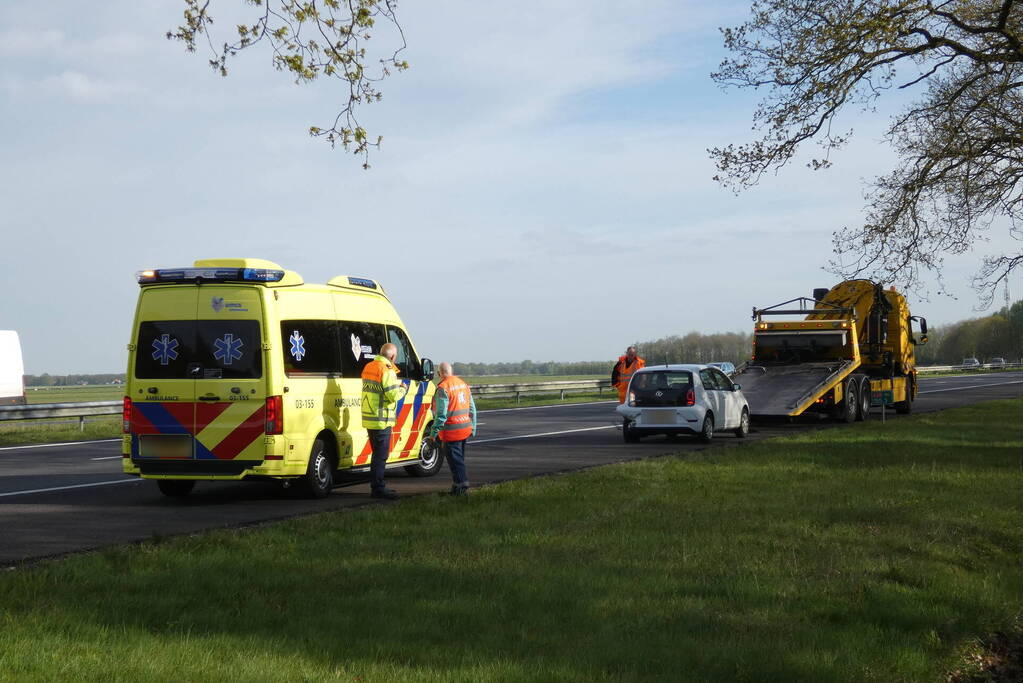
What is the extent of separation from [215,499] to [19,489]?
2.82m

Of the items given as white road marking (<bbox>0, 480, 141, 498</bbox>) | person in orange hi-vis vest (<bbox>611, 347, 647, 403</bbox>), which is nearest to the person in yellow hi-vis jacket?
white road marking (<bbox>0, 480, 141, 498</bbox>)

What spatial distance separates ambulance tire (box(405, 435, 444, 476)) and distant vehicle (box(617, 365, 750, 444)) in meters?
6.42

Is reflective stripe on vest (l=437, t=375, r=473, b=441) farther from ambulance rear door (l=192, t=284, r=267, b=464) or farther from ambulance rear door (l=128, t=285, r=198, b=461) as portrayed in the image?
ambulance rear door (l=128, t=285, r=198, b=461)

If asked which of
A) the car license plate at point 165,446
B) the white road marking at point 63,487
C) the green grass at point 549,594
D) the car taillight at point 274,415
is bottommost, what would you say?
the green grass at point 549,594

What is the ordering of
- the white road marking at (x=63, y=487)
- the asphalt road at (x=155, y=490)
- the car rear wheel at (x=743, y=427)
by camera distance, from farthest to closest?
the car rear wheel at (x=743, y=427), the white road marking at (x=63, y=487), the asphalt road at (x=155, y=490)

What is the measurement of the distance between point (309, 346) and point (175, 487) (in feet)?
8.04

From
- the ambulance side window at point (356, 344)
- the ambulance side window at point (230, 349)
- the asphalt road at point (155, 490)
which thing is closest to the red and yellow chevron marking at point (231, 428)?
the ambulance side window at point (230, 349)

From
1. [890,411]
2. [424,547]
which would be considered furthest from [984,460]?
[890,411]

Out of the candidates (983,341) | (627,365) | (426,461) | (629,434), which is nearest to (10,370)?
(627,365)

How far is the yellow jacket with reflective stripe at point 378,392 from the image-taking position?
43.0 feet

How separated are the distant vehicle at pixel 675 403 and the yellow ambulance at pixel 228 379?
9.83 m

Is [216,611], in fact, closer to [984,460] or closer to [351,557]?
[351,557]

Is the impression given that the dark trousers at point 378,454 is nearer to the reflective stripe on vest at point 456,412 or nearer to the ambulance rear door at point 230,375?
the reflective stripe on vest at point 456,412

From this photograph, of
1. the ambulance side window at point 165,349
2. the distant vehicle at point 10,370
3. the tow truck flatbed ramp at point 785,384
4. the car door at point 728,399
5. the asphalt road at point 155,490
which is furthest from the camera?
the distant vehicle at point 10,370
